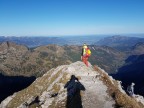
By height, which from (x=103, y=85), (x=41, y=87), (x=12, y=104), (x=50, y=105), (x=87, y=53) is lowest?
(x=12, y=104)

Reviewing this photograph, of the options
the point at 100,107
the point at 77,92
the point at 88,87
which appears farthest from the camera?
the point at 88,87

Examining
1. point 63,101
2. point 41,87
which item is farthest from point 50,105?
point 41,87

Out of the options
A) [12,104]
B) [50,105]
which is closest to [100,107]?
[50,105]

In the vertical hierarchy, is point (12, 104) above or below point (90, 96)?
below

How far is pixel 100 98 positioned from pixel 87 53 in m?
23.3

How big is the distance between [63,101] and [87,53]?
64.8 feet

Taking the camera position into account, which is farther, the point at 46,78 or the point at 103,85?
the point at 46,78

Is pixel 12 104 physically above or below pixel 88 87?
below

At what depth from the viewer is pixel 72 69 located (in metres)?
77.5

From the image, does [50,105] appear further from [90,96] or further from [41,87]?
[41,87]

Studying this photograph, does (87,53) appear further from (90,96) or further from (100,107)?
(100,107)

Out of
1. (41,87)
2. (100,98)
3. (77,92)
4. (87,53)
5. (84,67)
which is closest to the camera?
(100,98)

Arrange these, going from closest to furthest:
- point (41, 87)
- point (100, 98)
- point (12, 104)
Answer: point (100, 98) → point (41, 87) → point (12, 104)

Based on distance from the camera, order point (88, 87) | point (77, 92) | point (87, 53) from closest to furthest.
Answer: point (77, 92), point (88, 87), point (87, 53)
